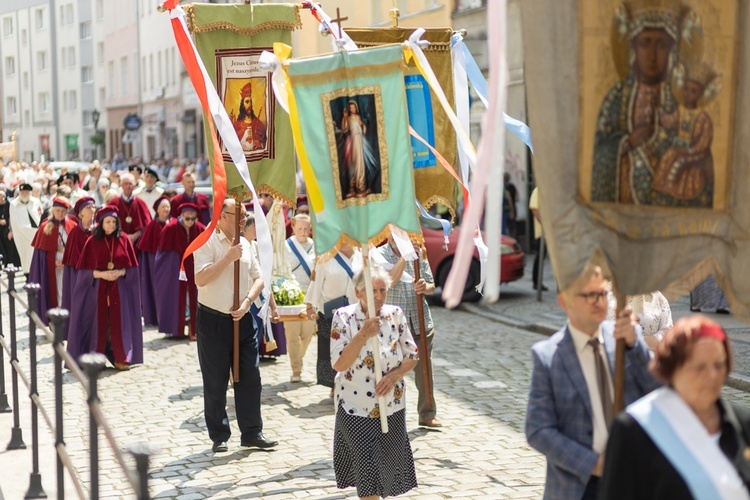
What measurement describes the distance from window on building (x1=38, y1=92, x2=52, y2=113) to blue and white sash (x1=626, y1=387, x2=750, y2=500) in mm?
85842

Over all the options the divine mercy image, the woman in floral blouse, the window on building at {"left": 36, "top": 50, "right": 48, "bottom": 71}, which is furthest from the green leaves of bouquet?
the window on building at {"left": 36, "top": 50, "right": 48, "bottom": 71}

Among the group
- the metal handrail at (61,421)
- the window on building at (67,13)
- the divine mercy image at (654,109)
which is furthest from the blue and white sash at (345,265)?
the window on building at (67,13)

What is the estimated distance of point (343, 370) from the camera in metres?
7.86

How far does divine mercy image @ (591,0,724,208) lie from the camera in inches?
189

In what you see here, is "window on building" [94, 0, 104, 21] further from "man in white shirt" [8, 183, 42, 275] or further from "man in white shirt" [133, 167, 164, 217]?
"man in white shirt" [133, 167, 164, 217]

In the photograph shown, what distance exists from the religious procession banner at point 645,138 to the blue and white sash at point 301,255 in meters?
8.68

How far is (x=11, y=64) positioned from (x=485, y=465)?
282ft

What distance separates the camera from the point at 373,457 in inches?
310

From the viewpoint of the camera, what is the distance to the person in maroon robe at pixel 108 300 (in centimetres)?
1432

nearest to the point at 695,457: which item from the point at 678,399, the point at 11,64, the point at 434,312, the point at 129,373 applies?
the point at 678,399

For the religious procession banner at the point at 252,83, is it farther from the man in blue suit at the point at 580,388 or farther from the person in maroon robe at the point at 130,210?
the person in maroon robe at the point at 130,210

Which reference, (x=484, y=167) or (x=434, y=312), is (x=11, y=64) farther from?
(x=484, y=167)

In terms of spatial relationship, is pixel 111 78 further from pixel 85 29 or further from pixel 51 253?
pixel 51 253

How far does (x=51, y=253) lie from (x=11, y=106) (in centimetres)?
7760
